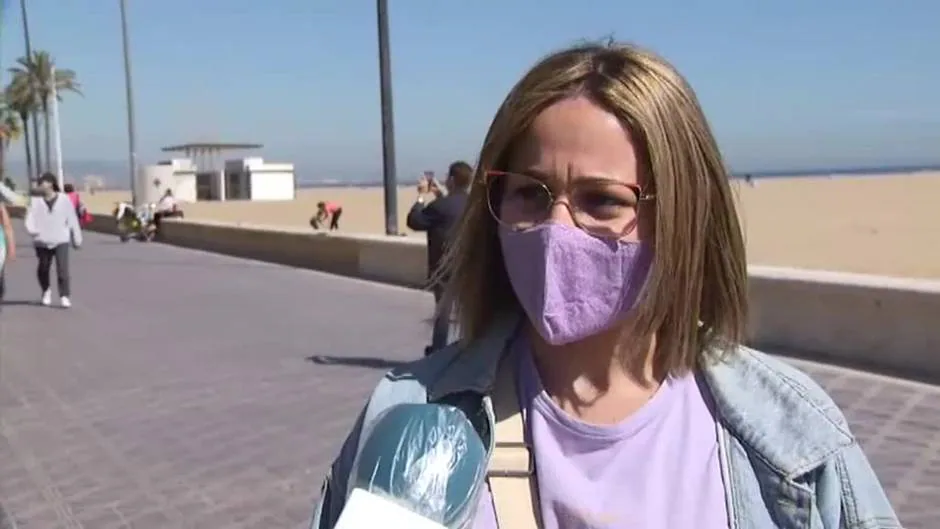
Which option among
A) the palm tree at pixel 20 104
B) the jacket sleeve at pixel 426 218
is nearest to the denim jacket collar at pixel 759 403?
the jacket sleeve at pixel 426 218

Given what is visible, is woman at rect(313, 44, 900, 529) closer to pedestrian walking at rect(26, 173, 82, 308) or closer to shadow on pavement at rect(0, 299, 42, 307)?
pedestrian walking at rect(26, 173, 82, 308)

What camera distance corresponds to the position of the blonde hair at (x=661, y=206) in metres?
1.67

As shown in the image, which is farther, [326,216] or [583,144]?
[326,216]

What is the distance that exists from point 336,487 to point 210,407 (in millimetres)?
7165

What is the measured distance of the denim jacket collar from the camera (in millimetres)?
1625

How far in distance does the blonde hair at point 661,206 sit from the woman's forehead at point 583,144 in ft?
0.04

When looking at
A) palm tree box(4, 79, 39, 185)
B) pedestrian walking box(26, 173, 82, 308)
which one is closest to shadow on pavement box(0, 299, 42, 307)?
pedestrian walking box(26, 173, 82, 308)

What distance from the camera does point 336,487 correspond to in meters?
1.58

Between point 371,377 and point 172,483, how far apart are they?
10.3 ft

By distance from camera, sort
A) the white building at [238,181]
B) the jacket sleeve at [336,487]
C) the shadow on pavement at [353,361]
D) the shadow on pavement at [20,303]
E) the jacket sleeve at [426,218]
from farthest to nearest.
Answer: the white building at [238,181] < the shadow on pavement at [20,303] < the shadow on pavement at [353,361] < the jacket sleeve at [426,218] < the jacket sleeve at [336,487]

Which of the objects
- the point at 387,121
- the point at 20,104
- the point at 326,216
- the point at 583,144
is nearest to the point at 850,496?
the point at 583,144

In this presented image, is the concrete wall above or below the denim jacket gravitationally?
below

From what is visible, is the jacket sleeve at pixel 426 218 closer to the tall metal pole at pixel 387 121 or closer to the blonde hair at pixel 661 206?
the blonde hair at pixel 661 206

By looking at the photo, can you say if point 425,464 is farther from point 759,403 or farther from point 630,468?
point 759,403
